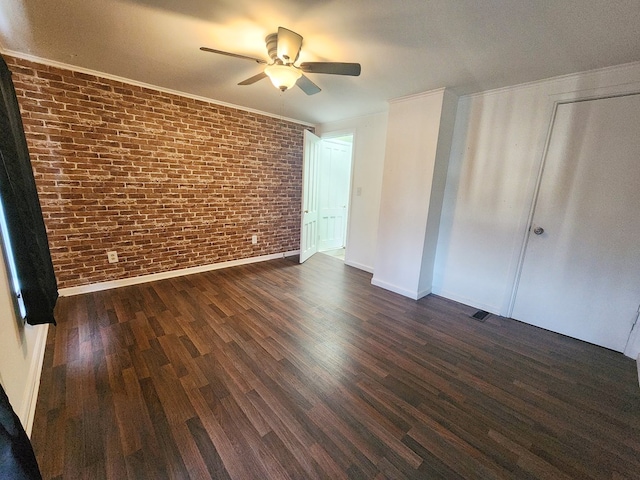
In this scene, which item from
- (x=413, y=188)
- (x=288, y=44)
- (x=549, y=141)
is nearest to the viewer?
(x=288, y=44)

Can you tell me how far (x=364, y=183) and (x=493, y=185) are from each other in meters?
1.73

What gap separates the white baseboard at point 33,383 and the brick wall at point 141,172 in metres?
1.07

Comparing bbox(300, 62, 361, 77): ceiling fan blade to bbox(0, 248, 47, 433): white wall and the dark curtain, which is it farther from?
bbox(0, 248, 47, 433): white wall

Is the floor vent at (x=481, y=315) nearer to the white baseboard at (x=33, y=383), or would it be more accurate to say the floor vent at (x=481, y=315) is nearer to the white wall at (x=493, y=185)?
the white wall at (x=493, y=185)

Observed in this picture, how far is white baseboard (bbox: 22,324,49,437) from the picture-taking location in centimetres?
136

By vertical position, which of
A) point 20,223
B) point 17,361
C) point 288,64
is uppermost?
point 288,64

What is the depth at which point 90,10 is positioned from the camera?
1.67 metres

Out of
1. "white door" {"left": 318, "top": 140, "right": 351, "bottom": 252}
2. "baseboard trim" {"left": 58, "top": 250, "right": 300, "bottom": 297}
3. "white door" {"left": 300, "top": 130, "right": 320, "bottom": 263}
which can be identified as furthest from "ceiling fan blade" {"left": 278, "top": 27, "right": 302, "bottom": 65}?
"baseboard trim" {"left": 58, "top": 250, "right": 300, "bottom": 297}

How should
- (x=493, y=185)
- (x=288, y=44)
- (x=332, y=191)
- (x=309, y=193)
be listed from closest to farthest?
(x=288, y=44) → (x=493, y=185) → (x=309, y=193) → (x=332, y=191)

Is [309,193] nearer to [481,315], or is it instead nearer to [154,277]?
[154,277]

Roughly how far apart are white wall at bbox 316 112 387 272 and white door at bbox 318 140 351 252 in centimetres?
57

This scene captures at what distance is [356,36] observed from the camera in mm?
1826

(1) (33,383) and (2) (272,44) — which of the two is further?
(2) (272,44)

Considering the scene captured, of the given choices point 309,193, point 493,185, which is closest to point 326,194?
point 309,193
